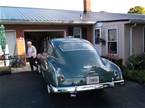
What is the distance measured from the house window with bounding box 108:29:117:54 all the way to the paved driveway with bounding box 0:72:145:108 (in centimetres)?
596

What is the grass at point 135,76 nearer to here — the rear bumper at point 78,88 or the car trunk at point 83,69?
the car trunk at point 83,69

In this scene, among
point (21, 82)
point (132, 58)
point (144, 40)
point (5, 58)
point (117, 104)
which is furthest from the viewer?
point (144, 40)

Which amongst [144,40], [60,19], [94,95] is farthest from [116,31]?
[94,95]

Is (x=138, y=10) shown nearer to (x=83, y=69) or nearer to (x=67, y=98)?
(x=67, y=98)

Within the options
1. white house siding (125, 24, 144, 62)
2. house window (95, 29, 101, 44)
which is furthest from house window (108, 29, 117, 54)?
house window (95, 29, 101, 44)

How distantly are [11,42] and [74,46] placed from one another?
9.13 metres

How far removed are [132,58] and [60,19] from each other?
5615 mm

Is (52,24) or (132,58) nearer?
(132,58)

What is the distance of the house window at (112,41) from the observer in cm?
1647

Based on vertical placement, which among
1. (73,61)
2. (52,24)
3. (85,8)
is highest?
(85,8)

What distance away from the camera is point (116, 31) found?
16.2 meters

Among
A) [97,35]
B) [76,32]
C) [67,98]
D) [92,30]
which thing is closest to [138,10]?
[92,30]

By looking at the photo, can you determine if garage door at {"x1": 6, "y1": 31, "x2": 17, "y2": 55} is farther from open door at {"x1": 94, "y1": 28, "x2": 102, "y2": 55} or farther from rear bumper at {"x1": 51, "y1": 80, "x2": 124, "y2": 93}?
rear bumper at {"x1": 51, "y1": 80, "x2": 124, "y2": 93}

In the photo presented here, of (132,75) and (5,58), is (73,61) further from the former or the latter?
(5,58)
